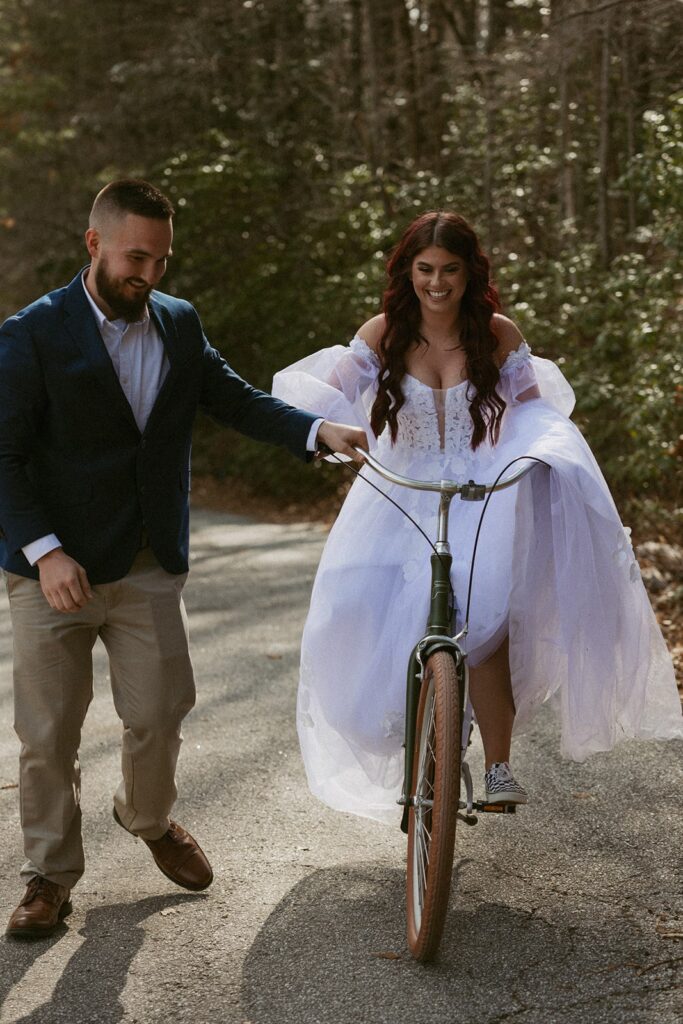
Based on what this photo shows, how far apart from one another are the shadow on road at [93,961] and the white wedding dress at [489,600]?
0.77 meters

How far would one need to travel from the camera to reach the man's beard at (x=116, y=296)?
3965mm

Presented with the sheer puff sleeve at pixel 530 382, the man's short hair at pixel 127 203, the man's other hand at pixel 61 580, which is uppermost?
the man's short hair at pixel 127 203

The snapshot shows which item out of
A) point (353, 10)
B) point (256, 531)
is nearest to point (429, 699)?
point (256, 531)

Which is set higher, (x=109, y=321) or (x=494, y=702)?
(x=109, y=321)

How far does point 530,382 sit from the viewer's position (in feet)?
15.7

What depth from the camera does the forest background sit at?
1083 centimetres

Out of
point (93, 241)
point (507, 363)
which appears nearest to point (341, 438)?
point (507, 363)

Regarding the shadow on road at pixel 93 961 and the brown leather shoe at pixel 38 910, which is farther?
the brown leather shoe at pixel 38 910

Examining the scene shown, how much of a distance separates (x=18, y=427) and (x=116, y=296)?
50 centimetres

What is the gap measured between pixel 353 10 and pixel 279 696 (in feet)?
53.3

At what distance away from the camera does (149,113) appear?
22.5 metres

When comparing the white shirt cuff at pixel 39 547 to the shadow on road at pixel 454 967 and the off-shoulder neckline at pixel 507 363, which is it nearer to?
the shadow on road at pixel 454 967

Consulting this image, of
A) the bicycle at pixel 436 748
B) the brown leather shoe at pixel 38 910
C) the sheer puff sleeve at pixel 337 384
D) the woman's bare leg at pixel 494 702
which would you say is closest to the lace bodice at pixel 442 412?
the sheer puff sleeve at pixel 337 384

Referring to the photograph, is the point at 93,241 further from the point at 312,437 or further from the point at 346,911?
the point at 346,911
